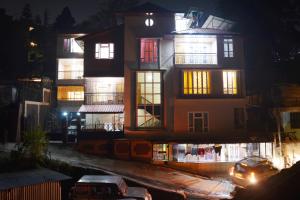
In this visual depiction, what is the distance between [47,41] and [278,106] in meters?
39.8

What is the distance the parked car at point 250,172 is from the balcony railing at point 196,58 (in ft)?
35.7

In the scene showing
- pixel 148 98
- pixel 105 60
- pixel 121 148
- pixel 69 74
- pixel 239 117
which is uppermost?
pixel 105 60

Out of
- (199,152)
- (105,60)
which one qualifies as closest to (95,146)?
(105,60)

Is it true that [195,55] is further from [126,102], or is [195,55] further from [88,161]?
[88,161]

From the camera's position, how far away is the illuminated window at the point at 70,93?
37.5 m

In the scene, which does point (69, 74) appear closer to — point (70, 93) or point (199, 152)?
point (70, 93)

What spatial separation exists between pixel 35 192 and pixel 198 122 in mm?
18497

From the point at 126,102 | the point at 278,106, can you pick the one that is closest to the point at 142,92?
the point at 126,102

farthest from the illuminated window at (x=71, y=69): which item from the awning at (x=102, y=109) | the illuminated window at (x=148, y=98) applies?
the illuminated window at (x=148, y=98)

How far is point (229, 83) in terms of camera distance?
30906 millimetres

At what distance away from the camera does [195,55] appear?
30.7 m

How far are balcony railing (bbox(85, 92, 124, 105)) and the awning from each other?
0.49m

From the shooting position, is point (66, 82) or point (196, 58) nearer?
point (196, 58)

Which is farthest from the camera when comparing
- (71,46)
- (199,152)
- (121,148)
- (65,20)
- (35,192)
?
(65,20)
